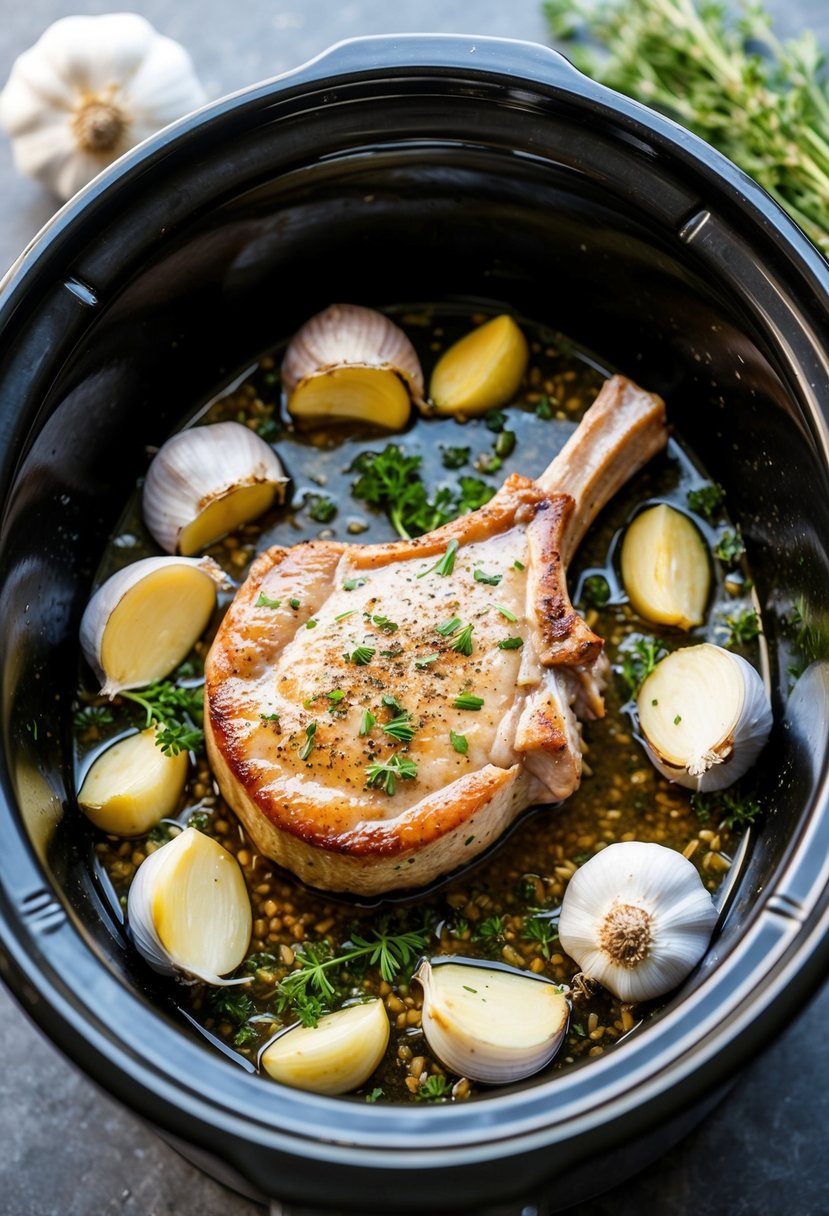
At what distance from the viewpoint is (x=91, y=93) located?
2713 mm

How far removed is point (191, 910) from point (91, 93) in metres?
1.80

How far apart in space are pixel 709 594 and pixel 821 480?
18.0 inches

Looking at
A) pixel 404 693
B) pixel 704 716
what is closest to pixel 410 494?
pixel 404 693

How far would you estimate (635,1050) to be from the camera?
5.47 feet

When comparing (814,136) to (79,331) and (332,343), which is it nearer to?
(332,343)

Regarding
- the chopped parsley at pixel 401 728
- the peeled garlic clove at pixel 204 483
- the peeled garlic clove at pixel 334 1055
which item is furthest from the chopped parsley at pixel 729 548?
the peeled garlic clove at pixel 334 1055

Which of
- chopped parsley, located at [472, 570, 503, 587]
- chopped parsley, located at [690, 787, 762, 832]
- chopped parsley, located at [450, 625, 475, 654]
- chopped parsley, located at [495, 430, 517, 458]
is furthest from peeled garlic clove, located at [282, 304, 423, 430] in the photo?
chopped parsley, located at [690, 787, 762, 832]

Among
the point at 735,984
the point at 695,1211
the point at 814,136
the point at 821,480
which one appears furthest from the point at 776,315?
the point at 695,1211

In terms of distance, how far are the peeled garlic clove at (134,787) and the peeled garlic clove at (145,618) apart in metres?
0.13

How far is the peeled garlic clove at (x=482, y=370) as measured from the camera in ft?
8.17

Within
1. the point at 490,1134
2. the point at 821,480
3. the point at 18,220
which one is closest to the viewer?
the point at 490,1134

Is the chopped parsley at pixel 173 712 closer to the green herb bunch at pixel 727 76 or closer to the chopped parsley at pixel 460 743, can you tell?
the chopped parsley at pixel 460 743

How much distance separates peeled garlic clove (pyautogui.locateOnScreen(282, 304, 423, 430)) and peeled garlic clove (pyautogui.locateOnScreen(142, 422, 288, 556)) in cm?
15

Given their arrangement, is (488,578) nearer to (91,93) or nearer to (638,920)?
(638,920)
